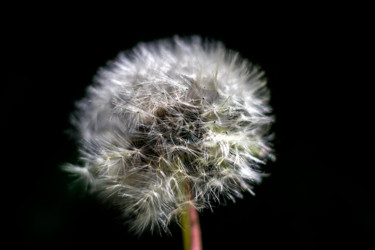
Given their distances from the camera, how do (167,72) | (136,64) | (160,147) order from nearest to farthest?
(160,147)
(167,72)
(136,64)

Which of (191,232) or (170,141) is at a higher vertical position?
(170,141)

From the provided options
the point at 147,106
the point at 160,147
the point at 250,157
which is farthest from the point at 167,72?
the point at 250,157

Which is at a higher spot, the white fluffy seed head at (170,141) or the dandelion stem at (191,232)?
the white fluffy seed head at (170,141)

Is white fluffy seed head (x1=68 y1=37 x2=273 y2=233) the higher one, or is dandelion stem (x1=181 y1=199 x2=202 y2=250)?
white fluffy seed head (x1=68 y1=37 x2=273 y2=233)

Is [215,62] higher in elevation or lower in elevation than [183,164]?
higher

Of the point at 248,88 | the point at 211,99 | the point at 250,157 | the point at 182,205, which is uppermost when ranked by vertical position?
the point at 248,88

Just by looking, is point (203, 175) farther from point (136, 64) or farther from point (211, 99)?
point (136, 64)

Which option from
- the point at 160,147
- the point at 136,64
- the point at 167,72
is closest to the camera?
the point at 160,147

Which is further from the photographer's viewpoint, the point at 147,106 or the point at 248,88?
the point at 248,88
